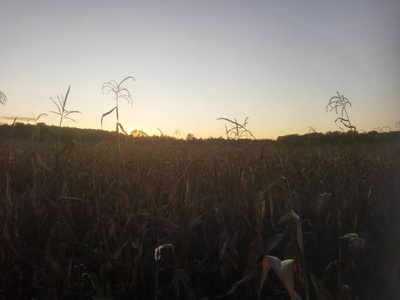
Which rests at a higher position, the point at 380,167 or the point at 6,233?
the point at 380,167

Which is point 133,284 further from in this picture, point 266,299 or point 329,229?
point 329,229

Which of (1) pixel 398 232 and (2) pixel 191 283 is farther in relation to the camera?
(1) pixel 398 232

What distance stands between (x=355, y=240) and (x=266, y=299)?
630 mm

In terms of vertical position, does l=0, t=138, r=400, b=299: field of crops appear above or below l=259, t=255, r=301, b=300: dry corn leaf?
below

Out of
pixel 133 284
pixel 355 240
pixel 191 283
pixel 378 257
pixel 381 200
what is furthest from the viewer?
pixel 381 200

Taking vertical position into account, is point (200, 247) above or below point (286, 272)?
below

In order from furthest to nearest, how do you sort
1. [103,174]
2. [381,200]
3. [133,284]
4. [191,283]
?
[103,174] < [381,200] < [191,283] < [133,284]

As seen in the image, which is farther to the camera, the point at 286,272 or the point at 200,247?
the point at 200,247

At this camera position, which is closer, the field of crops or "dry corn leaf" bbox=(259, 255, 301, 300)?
"dry corn leaf" bbox=(259, 255, 301, 300)

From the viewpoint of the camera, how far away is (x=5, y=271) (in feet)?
7.30

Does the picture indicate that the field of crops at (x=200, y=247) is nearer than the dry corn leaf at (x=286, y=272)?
No

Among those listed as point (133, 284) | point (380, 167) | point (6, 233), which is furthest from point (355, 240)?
point (380, 167)

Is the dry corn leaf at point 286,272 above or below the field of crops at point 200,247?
above

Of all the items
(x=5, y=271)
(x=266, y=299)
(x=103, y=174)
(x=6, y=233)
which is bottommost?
(x=266, y=299)
